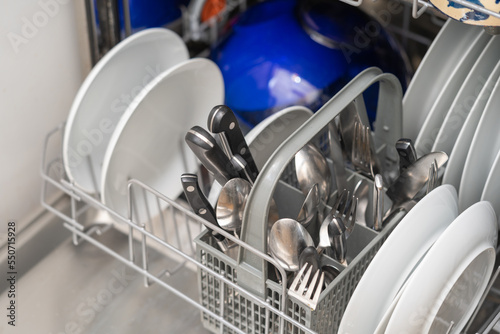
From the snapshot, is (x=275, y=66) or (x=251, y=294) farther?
(x=275, y=66)

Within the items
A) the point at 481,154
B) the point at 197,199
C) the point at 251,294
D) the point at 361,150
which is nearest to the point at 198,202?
the point at 197,199

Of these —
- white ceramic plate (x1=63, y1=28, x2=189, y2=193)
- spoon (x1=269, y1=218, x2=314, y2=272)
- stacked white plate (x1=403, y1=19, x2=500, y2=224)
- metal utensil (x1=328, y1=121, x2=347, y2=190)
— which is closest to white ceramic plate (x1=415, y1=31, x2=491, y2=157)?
stacked white plate (x1=403, y1=19, x2=500, y2=224)

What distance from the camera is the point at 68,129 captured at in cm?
90

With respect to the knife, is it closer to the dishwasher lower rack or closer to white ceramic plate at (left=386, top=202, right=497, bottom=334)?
the dishwasher lower rack

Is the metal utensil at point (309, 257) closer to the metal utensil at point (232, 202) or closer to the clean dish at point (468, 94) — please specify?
the metal utensil at point (232, 202)

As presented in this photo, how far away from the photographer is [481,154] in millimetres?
793

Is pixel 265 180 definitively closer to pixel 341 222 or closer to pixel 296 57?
pixel 341 222

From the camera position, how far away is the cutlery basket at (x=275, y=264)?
682 mm

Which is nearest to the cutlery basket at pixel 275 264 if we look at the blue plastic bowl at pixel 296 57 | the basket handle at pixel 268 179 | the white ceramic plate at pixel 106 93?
the basket handle at pixel 268 179

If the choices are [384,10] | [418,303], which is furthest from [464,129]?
[384,10]

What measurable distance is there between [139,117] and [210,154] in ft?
0.71

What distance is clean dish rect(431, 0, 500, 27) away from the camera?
668mm

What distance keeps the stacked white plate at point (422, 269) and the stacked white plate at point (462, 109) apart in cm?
7

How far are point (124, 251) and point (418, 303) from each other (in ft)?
1.59
